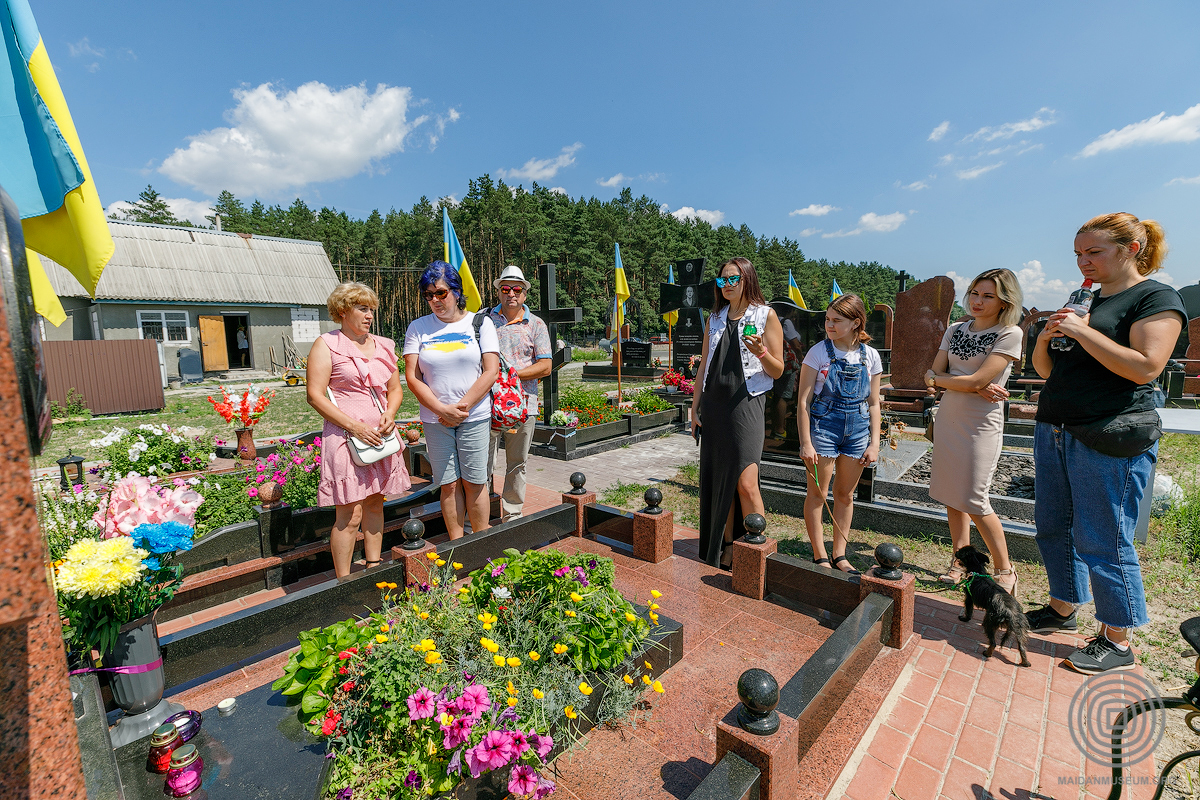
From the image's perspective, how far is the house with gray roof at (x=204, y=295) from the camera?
58.3 ft

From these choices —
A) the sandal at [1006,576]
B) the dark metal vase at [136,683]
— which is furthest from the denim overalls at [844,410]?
the dark metal vase at [136,683]

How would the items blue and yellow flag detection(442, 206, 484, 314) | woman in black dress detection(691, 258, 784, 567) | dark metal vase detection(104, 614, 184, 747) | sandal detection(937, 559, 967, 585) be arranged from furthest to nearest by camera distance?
1. blue and yellow flag detection(442, 206, 484, 314)
2. sandal detection(937, 559, 967, 585)
3. woman in black dress detection(691, 258, 784, 567)
4. dark metal vase detection(104, 614, 184, 747)

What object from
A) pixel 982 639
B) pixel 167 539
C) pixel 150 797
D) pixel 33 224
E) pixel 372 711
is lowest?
pixel 982 639

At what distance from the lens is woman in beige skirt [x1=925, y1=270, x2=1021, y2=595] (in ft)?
9.89

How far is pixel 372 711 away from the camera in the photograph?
5.74ft

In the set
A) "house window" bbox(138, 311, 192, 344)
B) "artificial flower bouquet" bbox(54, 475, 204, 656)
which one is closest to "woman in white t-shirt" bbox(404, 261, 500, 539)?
"artificial flower bouquet" bbox(54, 475, 204, 656)

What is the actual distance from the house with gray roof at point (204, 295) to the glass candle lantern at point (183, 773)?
21617mm

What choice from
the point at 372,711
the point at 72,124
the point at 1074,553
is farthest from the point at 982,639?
the point at 72,124

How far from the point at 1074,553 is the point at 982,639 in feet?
2.17

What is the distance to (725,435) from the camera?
349 cm

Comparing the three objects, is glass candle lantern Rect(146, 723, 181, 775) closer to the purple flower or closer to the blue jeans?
the purple flower

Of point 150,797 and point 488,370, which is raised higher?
point 488,370

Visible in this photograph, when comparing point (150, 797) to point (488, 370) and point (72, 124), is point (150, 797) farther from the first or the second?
point (488, 370)

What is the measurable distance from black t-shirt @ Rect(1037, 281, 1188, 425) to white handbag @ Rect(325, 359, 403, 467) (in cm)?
364
